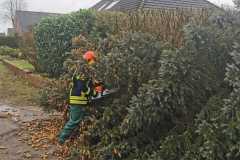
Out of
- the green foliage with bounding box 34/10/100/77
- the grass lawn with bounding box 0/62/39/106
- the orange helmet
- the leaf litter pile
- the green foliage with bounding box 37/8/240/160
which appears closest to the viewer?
the green foliage with bounding box 37/8/240/160

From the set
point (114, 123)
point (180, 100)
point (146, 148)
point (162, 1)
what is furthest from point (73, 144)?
point (162, 1)

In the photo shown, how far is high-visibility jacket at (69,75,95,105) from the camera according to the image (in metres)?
6.54

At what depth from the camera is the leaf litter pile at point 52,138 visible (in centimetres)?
608

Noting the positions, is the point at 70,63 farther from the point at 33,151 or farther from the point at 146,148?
the point at 146,148

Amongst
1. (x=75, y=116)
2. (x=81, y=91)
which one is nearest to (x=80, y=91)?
(x=81, y=91)

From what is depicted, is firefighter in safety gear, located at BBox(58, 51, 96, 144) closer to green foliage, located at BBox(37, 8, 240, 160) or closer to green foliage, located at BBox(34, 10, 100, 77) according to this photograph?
green foliage, located at BBox(37, 8, 240, 160)

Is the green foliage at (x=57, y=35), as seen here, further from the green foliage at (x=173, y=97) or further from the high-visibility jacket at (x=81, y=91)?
the green foliage at (x=173, y=97)

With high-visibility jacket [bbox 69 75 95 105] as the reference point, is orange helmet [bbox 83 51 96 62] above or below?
above

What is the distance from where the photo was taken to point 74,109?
21.9 feet

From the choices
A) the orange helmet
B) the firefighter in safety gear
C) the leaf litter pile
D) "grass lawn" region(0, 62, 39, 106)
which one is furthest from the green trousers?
"grass lawn" region(0, 62, 39, 106)

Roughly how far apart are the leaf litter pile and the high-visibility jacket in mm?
443

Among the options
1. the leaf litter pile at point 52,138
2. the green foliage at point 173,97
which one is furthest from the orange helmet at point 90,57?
the leaf litter pile at point 52,138

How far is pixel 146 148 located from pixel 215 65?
1354 millimetres

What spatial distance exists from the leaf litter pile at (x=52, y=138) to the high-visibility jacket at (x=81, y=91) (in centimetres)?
44
